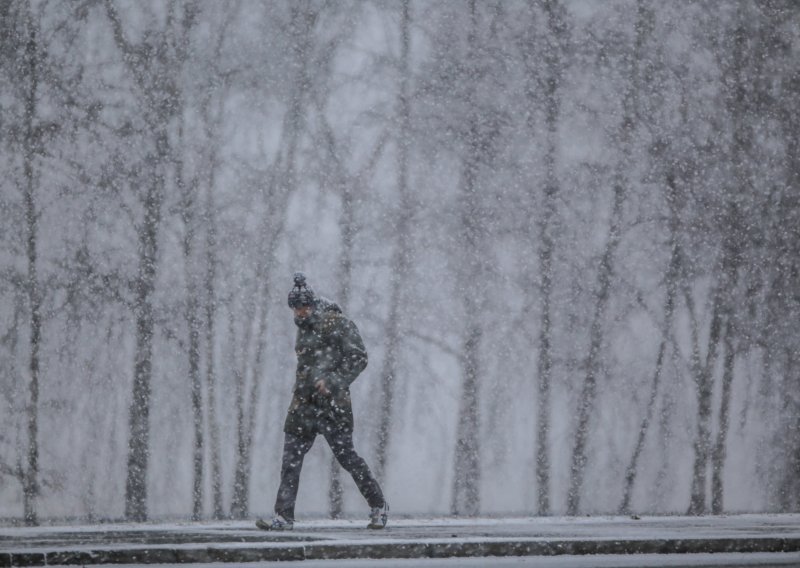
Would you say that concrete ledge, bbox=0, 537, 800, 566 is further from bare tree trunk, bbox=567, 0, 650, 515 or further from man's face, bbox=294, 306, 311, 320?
bare tree trunk, bbox=567, 0, 650, 515

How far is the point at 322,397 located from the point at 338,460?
0.55 m

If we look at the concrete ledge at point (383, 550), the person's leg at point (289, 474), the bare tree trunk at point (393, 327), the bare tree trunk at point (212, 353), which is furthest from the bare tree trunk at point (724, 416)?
the person's leg at point (289, 474)

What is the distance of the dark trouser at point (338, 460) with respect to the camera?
34.2ft

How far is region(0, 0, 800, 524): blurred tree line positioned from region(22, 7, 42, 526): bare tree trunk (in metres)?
0.03

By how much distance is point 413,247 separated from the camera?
1515 cm

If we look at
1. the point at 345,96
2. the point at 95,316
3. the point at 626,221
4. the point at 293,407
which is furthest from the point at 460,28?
the point at 293,407

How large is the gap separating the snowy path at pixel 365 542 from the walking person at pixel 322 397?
0.35 meters

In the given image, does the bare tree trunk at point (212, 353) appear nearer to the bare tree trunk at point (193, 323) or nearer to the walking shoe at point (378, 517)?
the bare tree trunk at point (193, 323)

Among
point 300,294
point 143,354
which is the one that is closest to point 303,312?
point 300,294

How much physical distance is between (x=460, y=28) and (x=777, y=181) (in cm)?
448

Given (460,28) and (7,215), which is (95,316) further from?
(460,28)

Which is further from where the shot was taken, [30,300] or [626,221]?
[626,221]

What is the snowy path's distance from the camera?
838cm

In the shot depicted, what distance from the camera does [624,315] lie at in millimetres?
15516
